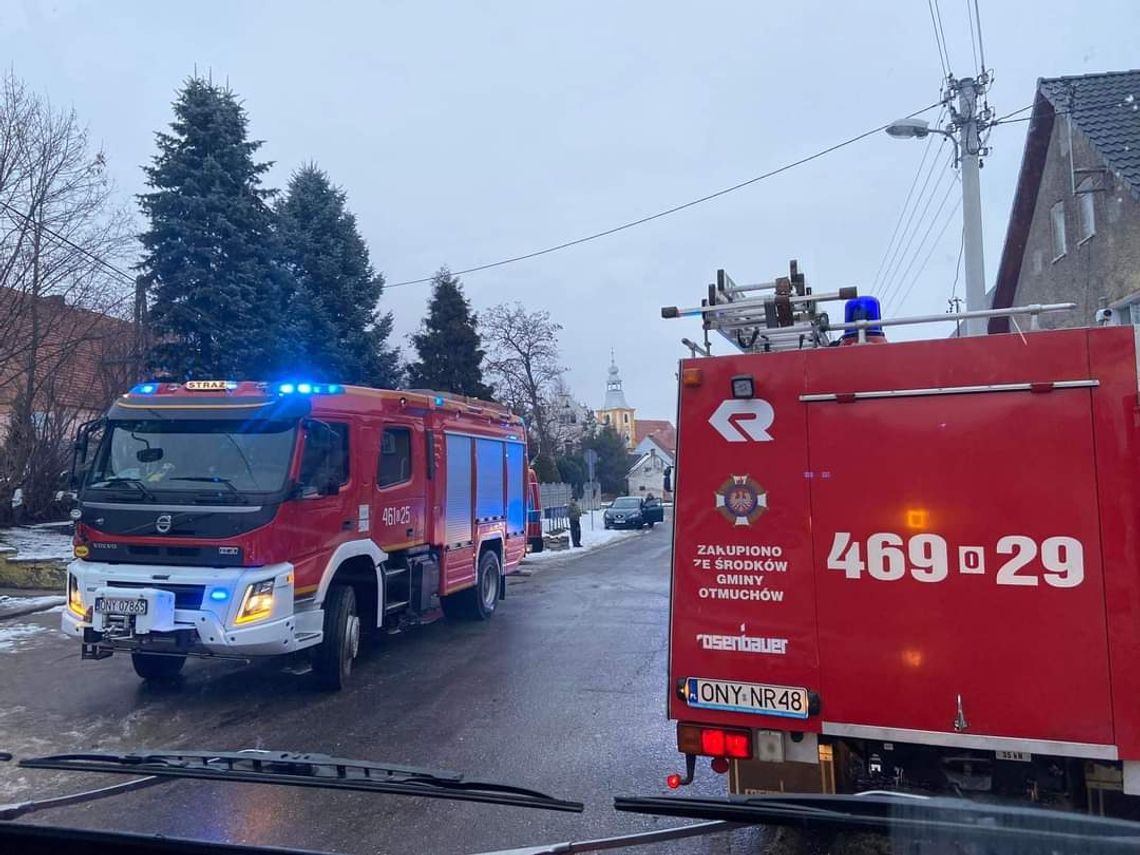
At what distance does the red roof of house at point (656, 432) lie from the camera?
119094 millimetres

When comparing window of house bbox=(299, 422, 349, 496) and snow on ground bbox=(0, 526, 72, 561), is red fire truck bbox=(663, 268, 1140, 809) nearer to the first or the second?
window of house bbox=(299, 422, 349, 496)

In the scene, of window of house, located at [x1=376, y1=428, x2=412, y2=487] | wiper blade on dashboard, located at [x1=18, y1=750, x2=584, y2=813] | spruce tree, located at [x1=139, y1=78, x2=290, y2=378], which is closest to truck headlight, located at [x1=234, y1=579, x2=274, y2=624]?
window of house, located at [x1=376, y1=428, x2=412, y2=487]

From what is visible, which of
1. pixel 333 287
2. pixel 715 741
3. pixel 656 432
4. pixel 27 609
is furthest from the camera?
pixel 656 432

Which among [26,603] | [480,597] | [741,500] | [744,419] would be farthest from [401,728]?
[26,603]

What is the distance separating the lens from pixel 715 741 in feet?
13.0

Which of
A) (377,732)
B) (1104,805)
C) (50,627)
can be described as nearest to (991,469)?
(1104,805)

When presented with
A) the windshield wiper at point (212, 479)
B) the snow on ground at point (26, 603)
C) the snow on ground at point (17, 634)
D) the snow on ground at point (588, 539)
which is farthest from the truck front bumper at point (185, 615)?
the snow on ground at point (588, 539)

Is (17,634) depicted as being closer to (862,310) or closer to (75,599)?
(75,599)

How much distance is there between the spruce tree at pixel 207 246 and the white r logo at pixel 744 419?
19.9 m

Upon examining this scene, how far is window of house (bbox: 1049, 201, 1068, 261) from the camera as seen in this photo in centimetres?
1834

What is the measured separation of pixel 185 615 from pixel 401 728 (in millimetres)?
2036

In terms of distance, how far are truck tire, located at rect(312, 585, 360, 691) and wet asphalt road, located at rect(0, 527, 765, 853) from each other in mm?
187

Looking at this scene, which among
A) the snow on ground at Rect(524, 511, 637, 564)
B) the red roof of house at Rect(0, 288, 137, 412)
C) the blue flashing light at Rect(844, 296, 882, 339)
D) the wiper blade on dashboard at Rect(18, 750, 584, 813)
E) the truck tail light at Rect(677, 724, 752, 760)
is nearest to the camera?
the wiper blade on dashboard at Rect(18, 750, 584, 813)

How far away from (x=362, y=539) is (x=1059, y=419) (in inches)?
262
